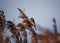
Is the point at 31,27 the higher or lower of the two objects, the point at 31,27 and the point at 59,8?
the lower

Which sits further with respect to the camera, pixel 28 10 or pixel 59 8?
pixel 28 10

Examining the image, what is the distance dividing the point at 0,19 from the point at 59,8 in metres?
0.76

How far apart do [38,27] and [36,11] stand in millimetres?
253

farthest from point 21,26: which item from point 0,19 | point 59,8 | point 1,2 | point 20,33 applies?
point 1,2

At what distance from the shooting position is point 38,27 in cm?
160

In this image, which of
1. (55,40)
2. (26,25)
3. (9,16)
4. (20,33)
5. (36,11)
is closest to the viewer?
(55,40)

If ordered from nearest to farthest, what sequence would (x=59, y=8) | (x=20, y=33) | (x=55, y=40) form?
(x=55, y=40), (x=20, y=33), (x=59, y=8)

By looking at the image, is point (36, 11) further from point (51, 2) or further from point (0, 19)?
point (0, 19)

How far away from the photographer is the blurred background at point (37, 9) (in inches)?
61.4

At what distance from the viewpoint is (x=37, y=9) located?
5.61 feet

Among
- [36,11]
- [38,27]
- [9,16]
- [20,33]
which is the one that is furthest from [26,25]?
[9,16]

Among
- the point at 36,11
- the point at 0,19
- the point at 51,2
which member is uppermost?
the point at 51,2

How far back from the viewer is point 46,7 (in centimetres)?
163

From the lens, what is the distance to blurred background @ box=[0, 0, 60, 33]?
61.4 inches
